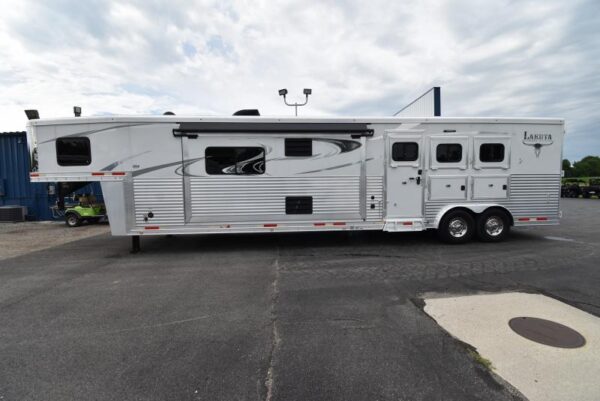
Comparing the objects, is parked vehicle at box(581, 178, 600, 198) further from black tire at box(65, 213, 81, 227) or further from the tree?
the tree

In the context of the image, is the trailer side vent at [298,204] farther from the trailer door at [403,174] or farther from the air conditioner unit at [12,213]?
the air conditioner unit at [12,213]

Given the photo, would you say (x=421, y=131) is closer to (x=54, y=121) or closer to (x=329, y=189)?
(x=329, y=189)

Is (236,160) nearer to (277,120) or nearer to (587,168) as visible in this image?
(277,120)

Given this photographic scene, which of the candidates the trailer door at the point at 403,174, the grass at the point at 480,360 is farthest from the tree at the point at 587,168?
Answer: the grass at the point at 480,360

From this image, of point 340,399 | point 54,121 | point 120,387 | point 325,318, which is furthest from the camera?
point 54,121

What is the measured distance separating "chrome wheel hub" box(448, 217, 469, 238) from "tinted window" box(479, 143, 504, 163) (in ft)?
5.12

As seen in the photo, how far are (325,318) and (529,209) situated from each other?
264 inches

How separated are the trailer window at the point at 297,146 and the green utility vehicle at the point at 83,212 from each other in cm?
944

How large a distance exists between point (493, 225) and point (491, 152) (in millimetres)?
1814

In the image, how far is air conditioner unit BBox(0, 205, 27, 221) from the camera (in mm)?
13352

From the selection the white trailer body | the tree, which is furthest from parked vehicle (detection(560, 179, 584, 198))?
the tree

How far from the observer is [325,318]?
3912mm

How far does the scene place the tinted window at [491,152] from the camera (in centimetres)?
751

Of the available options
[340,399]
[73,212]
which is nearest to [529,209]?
[340,399]
